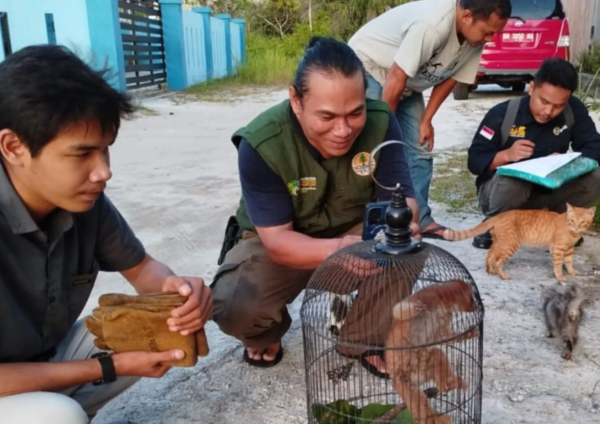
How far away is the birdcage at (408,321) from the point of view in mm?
1591

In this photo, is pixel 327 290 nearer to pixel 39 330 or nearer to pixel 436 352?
pixel 436 352

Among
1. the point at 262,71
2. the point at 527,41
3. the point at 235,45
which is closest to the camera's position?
the point at 527,41

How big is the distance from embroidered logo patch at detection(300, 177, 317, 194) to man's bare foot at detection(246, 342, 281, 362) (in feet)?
2.29

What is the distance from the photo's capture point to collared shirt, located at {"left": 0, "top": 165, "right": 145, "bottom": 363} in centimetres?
152

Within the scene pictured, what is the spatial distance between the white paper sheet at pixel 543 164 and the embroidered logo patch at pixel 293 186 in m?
1.65

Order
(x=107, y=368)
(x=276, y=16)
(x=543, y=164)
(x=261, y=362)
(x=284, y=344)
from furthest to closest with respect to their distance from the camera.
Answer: (x=276, y=16) → (x=543, y=164) → (x=284, y=344) → (x=261, y=362) → (x=107, y=368)

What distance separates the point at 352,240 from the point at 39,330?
0.96 metres

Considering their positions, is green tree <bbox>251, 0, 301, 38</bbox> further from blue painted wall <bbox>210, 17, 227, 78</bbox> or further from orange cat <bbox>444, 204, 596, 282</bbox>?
orange cat <bbox>444, 204, 596, 282</bbox>

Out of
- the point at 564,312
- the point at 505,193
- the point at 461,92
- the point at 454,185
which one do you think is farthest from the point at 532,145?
the point at 461,92

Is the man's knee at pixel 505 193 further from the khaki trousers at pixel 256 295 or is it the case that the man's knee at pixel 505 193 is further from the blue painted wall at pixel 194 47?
the blue painted wall at pixel 194 47

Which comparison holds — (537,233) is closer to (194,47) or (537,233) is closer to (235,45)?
(194,47)

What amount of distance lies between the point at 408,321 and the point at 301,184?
0.71 meters

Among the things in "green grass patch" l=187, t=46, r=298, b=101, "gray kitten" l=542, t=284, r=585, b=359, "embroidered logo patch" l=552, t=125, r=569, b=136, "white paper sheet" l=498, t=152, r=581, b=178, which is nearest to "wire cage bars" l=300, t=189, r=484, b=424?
"gray kitten" l=542, t=284, r=585, b=359

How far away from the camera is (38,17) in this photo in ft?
31.1
